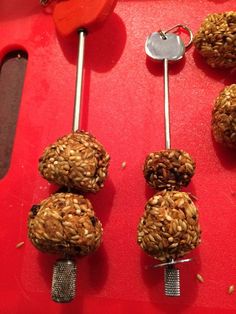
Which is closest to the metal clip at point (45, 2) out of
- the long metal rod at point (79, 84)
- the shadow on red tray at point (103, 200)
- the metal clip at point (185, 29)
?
the long metal rod at point (79, 84)

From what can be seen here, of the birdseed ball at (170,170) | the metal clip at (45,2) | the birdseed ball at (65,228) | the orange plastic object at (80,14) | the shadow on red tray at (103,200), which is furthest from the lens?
the metal clip at (45,2)

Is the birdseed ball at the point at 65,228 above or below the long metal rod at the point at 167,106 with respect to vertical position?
below

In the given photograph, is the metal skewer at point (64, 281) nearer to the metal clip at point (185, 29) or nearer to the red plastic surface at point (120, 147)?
the red plastic surface at point (120, 147)

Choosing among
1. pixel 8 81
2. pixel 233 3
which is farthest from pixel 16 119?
pixel 233 3

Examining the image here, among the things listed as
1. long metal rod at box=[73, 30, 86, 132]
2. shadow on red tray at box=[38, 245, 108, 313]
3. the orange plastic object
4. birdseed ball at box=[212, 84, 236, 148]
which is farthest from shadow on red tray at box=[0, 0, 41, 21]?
shadow on red tray at box=[38, 245, 108, 313]

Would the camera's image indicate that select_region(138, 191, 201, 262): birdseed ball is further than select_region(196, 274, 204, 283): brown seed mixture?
No

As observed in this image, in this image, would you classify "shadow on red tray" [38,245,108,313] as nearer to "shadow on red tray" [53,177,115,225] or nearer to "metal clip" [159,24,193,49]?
"shadow on red tray" [53,177,115,225]

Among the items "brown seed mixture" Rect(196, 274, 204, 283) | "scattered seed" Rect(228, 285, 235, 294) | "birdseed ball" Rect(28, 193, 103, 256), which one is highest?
"birdseed ball" Rect(28, 193, 103, 256)
